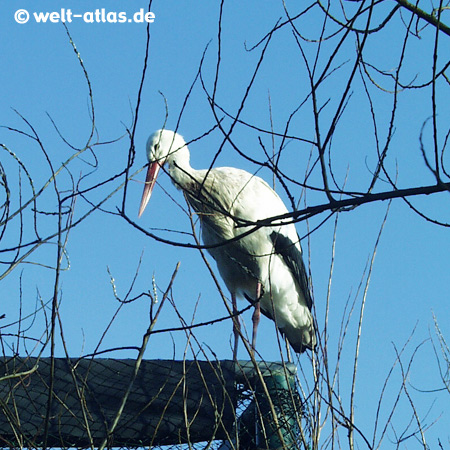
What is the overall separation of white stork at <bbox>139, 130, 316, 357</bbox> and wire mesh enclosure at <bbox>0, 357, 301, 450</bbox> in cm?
263

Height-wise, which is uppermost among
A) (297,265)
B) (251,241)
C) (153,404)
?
(297,265)

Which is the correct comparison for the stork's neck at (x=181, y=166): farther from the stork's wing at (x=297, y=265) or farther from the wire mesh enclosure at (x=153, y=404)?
the wire mesh enclosure at (x=153, y=404)

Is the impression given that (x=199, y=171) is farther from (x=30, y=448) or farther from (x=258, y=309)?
(x=30, y=448)

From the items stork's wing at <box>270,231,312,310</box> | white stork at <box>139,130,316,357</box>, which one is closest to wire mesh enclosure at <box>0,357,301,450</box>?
white stork at <box>139,130,316,357</box>

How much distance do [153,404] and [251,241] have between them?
3.27m

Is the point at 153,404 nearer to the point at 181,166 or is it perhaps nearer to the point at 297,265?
the point at 181,166

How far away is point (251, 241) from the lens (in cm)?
656

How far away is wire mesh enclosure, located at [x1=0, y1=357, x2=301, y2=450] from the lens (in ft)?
10.7

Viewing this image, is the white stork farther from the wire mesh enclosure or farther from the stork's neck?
the wire mesh enclosure

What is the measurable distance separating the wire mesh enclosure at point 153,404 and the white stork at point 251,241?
104 inches

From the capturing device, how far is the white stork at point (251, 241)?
251 inches

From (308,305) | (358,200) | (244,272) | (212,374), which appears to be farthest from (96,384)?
(308,305)

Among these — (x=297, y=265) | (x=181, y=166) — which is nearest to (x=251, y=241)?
(x=297, y=265)

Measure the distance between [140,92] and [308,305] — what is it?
506 cm
